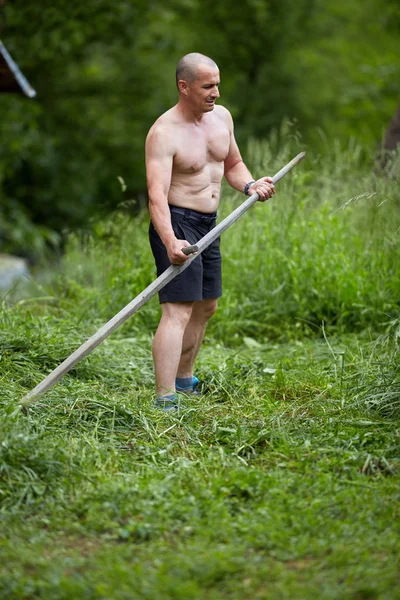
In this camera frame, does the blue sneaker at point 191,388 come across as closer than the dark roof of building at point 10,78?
Yes

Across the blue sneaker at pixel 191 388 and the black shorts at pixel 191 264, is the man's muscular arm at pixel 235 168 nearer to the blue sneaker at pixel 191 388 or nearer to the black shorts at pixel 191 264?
the black shorts at pixel 191 264

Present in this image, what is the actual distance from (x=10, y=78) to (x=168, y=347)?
4035mm

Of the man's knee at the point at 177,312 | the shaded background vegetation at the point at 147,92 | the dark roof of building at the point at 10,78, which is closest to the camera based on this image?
the man's knee at the point at 177,312

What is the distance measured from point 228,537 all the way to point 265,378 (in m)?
2.12

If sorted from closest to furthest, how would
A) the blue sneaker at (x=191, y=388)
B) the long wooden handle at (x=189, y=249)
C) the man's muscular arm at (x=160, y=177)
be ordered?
the long wooden handle at (x=189, y=249) < the man's muscular arm at (x=160, y=177) < the blue sneaker at (x=191, y=388)

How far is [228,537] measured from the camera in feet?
9.86

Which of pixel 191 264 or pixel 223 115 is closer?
pixel 191 264

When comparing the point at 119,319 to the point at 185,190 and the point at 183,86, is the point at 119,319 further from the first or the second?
the point at 183,86

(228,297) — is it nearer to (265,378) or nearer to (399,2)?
(265,378)

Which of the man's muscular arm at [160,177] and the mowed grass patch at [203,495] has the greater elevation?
the man's muscular arm at [160,177]

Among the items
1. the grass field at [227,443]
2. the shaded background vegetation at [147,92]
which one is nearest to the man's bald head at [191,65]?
the grass field at [227,443]

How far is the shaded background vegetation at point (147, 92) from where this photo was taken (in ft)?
50.4

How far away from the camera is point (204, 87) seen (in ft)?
14.4

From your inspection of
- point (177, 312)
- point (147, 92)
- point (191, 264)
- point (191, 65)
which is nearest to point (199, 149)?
point (191, 65)
